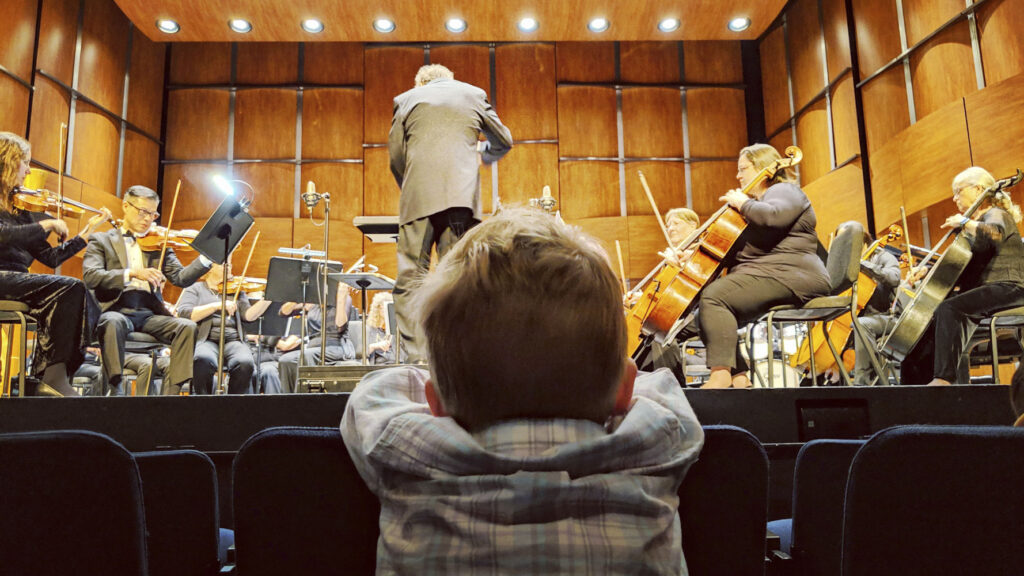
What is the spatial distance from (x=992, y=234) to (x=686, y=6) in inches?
176

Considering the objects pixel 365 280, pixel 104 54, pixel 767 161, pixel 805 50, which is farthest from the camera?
pixel 805 50

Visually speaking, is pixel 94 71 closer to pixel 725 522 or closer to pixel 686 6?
pixel 686 6

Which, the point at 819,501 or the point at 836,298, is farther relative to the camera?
the point at 836,298

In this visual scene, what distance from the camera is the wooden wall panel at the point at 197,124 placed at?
7.84m

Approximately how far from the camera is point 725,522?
2.77 feet

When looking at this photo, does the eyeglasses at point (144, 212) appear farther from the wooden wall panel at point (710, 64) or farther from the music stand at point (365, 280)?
the wooden wall panel at point (710, 64)

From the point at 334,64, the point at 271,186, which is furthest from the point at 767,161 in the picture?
the point at 334,64

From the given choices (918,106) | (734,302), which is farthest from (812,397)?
(918,106)

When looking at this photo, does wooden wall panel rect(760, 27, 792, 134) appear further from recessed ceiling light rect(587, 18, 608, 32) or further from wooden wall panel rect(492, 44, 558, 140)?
wooden wall panel rect(492, 44, 558, 140)

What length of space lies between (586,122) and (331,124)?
283cm

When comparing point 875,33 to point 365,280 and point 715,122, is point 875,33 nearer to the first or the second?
point 715,122

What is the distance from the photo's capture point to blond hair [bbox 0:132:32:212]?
10.5ft

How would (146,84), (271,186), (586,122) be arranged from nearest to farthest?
(146,84) → (271,186) → (586,122)

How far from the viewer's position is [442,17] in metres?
7.21
